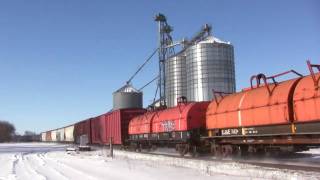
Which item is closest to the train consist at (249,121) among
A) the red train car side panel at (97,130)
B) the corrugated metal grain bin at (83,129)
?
the red train car side panel at (97,130)

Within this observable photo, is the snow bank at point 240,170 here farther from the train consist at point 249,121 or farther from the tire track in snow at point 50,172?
the tire track in snow at point 50,172

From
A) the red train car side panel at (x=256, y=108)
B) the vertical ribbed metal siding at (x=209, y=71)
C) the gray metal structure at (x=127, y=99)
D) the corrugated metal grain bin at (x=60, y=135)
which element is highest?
the vertical ribbed metal siding at (x=209, y=71)

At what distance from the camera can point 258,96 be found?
19.1 meters

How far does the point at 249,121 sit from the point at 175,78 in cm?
5785

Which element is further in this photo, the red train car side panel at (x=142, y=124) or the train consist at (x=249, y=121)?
the red train car side panel at (x=142, y=124)

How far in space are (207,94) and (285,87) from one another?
5092 centimetres

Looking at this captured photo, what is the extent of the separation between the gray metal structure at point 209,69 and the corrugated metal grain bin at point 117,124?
24.1m

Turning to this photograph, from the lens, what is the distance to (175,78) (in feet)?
253

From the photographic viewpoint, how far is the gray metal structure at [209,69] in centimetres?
6931

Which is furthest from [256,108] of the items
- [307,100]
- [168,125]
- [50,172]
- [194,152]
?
[168,125]

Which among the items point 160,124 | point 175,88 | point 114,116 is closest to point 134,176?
point 160,124

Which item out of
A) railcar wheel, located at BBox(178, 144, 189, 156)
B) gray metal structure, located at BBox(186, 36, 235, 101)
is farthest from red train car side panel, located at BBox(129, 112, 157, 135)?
gray metal structure, located at BBox(186, 36, 235, 101)

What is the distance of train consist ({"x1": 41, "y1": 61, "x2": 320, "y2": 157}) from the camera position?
15906 millimetres

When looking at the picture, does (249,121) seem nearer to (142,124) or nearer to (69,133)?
(142,124)
